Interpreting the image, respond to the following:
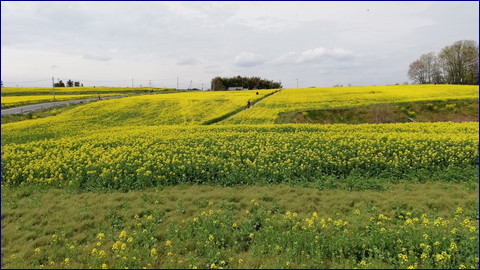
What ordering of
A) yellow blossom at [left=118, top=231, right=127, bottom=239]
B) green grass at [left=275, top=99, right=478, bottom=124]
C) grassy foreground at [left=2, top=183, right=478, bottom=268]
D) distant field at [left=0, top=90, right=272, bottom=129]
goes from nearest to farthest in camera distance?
grassy foreground at [left=2, top=183, right=478, bottom=268] < yellow blossom at [left=118, top=231, right=127, bottom=239] < distant field at [left=0, top=90, right=272, bottom=129] < green grass at [left=275, top=99, right=478, bottom=124]

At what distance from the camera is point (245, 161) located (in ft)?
40.2

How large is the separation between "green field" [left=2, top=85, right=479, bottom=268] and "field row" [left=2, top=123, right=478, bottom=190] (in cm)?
6

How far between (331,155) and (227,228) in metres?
6.82

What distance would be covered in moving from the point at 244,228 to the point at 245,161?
5.34 m

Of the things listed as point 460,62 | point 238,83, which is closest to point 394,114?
point 460,62

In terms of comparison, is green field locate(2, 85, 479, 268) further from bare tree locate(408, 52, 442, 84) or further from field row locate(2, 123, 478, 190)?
bare tree locate(408, 52, 442, 84)

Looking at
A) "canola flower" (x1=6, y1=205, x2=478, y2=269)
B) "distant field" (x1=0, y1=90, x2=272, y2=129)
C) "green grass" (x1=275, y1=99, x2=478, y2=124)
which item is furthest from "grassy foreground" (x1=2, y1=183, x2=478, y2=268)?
"green grass" (x1=275, y1=99, x2=478, y2=124)

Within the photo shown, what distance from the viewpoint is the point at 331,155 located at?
484 inches

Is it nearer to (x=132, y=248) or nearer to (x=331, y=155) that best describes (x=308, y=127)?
(x=331, y=155)

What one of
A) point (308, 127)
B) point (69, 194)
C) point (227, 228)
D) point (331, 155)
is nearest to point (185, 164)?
point (69, 194)

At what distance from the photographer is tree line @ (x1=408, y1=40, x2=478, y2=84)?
64.2 meters

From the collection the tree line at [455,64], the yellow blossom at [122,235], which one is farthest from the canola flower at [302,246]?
the tree line at [455,64]

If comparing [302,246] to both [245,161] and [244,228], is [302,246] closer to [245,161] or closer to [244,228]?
[244,228]

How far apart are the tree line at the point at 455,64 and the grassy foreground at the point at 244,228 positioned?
231 feet
